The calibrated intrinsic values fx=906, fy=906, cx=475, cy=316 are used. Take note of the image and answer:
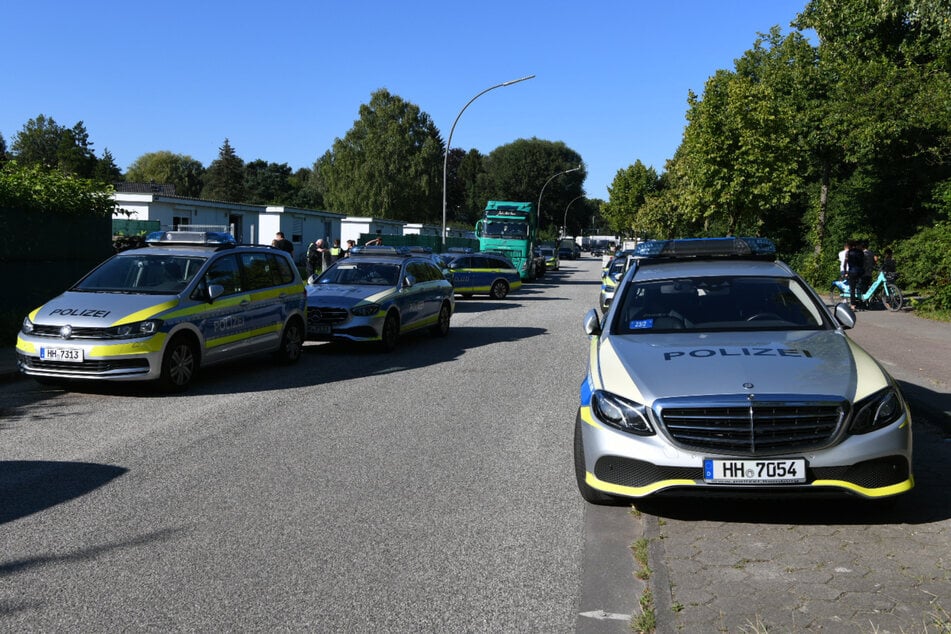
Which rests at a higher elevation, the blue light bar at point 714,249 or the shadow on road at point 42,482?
the blue light bar at point 714,249

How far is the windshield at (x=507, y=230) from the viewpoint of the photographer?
136 ft

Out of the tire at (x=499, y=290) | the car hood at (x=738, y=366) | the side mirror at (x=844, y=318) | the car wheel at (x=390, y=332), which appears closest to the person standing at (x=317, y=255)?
the tire at (x=499, y=290)

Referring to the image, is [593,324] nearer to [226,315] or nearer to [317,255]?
[226,315]

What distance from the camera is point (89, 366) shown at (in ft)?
31.4

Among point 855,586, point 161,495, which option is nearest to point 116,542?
point 161,495

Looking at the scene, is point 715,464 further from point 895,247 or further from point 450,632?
point 895,247

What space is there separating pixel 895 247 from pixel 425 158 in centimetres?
6239

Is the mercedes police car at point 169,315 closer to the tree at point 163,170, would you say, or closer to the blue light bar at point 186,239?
the blue light bar at point 186,239

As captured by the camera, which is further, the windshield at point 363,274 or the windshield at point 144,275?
the windshield at point 363,274

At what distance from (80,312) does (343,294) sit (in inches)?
205

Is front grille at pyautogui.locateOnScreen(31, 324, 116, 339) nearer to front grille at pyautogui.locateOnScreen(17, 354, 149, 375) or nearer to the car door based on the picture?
front grille at pyautogui.locateOnScreen(17, 354, 149, 375)

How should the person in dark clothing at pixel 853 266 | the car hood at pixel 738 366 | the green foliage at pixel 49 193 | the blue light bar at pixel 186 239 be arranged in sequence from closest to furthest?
1. the car hood at pixel 738 366
2. the blue light bar at pixel 186 239
3. the green foliage at pixel 49 193
4. the person in dark clothing at pixel 853 266

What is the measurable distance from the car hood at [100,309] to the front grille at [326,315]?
3.92 meters

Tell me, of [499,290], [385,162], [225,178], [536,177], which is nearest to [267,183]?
[225,178]
